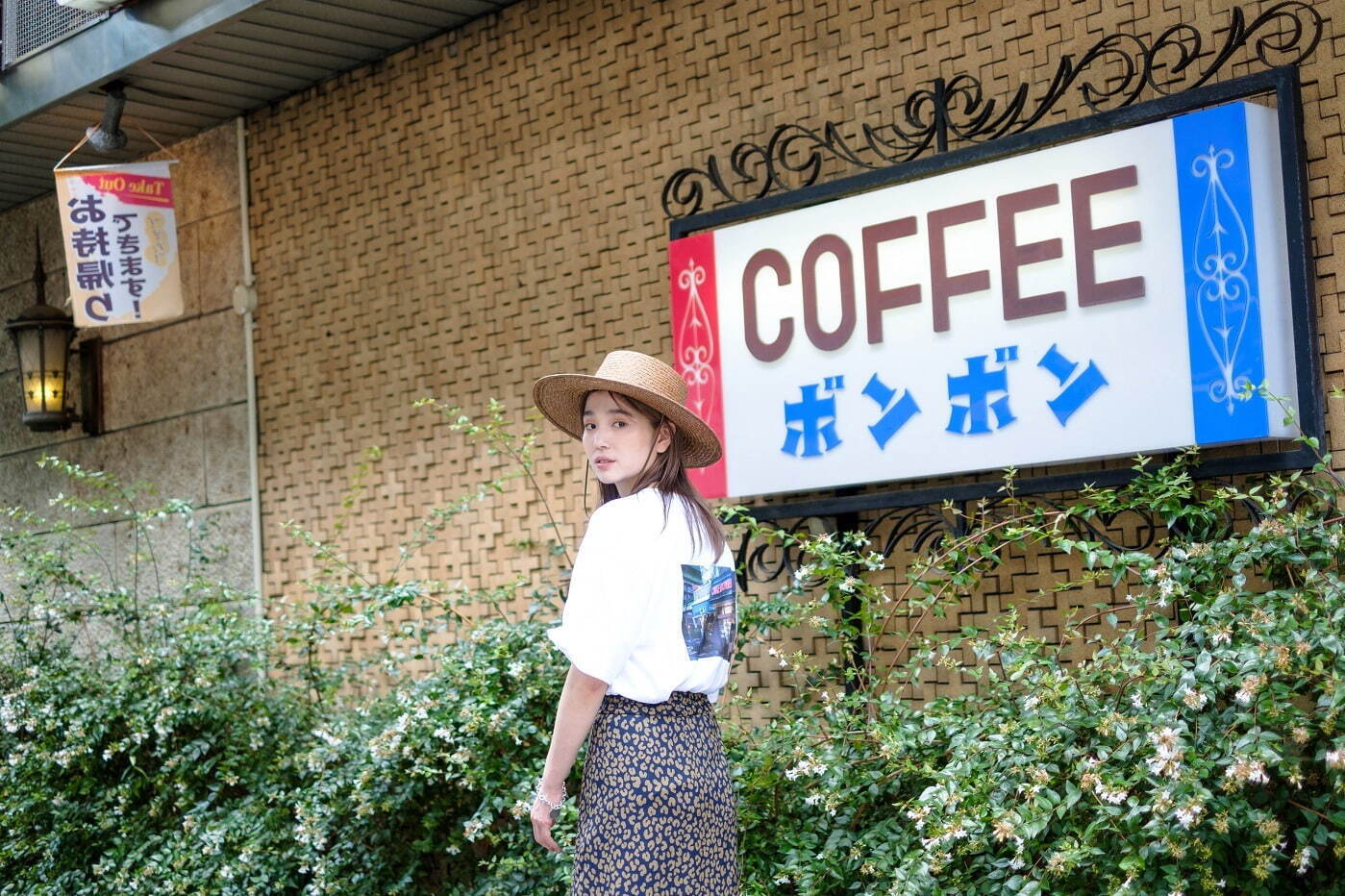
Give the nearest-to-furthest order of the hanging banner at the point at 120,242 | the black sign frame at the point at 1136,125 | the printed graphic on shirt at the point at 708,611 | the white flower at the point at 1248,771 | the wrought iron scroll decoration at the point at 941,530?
the white flower at the point at 1248,771 < the printed graphic on shirt at the point at 708,611 < the black sign frame at the point at 1136,125 < the wrought iron scroll decoration at the point at 941,530 < the hanging banner at the point at 120,242

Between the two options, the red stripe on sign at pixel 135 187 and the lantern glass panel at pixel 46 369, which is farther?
the lantern glass panel at pixel 46 369

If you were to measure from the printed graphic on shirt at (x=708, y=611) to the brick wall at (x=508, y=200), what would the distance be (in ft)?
4.39

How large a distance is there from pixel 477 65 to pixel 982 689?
3093mm

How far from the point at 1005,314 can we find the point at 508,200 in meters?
2.26

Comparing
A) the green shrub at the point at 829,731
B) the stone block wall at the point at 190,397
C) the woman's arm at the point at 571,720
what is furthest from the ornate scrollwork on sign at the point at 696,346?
the stone block wall at the point at 190,397

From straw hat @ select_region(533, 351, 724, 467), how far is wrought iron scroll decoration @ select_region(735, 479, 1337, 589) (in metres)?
0.88

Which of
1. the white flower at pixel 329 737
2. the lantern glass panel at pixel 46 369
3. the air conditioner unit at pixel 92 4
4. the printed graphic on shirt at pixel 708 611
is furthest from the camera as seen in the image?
the lantern glass panel at pixel 46 369

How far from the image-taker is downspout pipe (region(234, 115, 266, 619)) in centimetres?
640

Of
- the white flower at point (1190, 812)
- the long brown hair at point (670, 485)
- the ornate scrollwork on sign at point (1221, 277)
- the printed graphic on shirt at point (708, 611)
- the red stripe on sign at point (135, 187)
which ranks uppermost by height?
the red stripe on sign at point (135, 187)

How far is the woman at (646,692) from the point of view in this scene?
2.83 metres

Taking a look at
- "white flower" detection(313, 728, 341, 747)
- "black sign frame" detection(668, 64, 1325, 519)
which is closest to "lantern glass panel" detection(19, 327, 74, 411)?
"white flower" detection(313, 728, 341, 747)

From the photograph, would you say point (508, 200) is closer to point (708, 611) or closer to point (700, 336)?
point (700, 336)

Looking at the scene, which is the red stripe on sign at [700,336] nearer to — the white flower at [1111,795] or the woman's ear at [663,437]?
the woman's ear at [663,437]

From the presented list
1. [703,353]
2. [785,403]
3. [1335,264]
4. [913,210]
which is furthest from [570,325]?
[1335,264]
